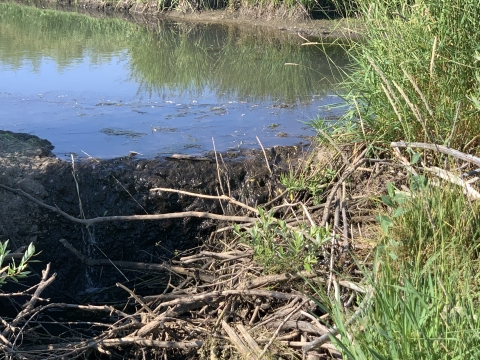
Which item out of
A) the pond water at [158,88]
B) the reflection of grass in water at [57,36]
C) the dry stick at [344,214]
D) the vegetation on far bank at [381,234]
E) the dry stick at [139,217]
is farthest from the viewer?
the reflection of grass in water at [57,36]

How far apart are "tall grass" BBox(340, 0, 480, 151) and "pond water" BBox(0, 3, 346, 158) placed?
77 centimetres

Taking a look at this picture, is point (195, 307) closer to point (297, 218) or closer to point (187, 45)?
point (297, 218)

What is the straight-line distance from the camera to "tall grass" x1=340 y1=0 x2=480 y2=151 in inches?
144

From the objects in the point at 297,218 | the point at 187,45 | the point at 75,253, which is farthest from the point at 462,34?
the point at 187,45

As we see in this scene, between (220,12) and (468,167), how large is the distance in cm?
981

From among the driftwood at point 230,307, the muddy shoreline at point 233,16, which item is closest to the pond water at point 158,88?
the muddy shoreline at point 233,16

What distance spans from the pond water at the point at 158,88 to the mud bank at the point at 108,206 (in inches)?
16.7

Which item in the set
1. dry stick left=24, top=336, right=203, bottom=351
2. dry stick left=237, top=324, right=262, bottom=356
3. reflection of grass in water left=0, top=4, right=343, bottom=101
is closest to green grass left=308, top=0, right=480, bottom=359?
dry stick left=237, top=324, right=262, bottom=356

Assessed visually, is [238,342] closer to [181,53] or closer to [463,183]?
[463,183]

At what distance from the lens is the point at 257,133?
552cm

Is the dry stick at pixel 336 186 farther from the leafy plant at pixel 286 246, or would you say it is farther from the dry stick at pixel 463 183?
the dry stick at pixel 463 183

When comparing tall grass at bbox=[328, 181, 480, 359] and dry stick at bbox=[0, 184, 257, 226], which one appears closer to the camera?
tall grass at bbox=[328, 181, 480, 359]

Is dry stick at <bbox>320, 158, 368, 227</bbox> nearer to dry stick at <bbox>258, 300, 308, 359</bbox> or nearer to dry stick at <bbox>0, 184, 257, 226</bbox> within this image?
dry stick at <bbox>0, 184, 257, 226</bbox>

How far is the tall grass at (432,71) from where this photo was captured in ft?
12.0
